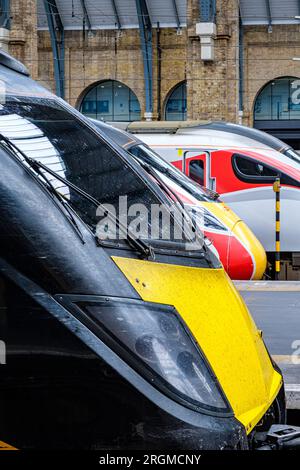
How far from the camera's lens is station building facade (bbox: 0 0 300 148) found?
40844mm

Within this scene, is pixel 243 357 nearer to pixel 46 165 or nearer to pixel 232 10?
pixel 46 165

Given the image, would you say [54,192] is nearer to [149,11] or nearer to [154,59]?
[149,11]

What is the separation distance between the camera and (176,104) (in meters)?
42.8

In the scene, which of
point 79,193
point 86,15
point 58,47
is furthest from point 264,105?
point 79,193

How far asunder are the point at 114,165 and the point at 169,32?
38419 millimetres

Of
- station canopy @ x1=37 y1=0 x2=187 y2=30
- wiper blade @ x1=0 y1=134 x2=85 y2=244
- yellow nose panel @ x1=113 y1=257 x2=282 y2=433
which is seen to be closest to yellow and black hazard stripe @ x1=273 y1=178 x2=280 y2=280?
yellow nose panel @ x1=113 y1=257 x2=282 y2=433

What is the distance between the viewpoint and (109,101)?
143ft

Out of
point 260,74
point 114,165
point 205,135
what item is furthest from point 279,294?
point 260,74

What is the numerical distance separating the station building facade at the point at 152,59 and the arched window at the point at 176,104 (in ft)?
0.15

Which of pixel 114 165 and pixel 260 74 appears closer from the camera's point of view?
pixel 114 165

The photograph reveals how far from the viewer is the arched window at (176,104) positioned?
42.5 metres

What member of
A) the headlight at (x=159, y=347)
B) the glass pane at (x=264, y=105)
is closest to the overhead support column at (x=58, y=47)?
the glass pane at (x=264, y=105)

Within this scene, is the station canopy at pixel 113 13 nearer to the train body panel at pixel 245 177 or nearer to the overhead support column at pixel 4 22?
the overhead support column at pixel 4 22

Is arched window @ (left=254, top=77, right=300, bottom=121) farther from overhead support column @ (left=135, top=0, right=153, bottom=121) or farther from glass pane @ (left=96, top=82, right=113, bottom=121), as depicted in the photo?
glass pane @ (left=96, top=82, right=113, bottom=121)
